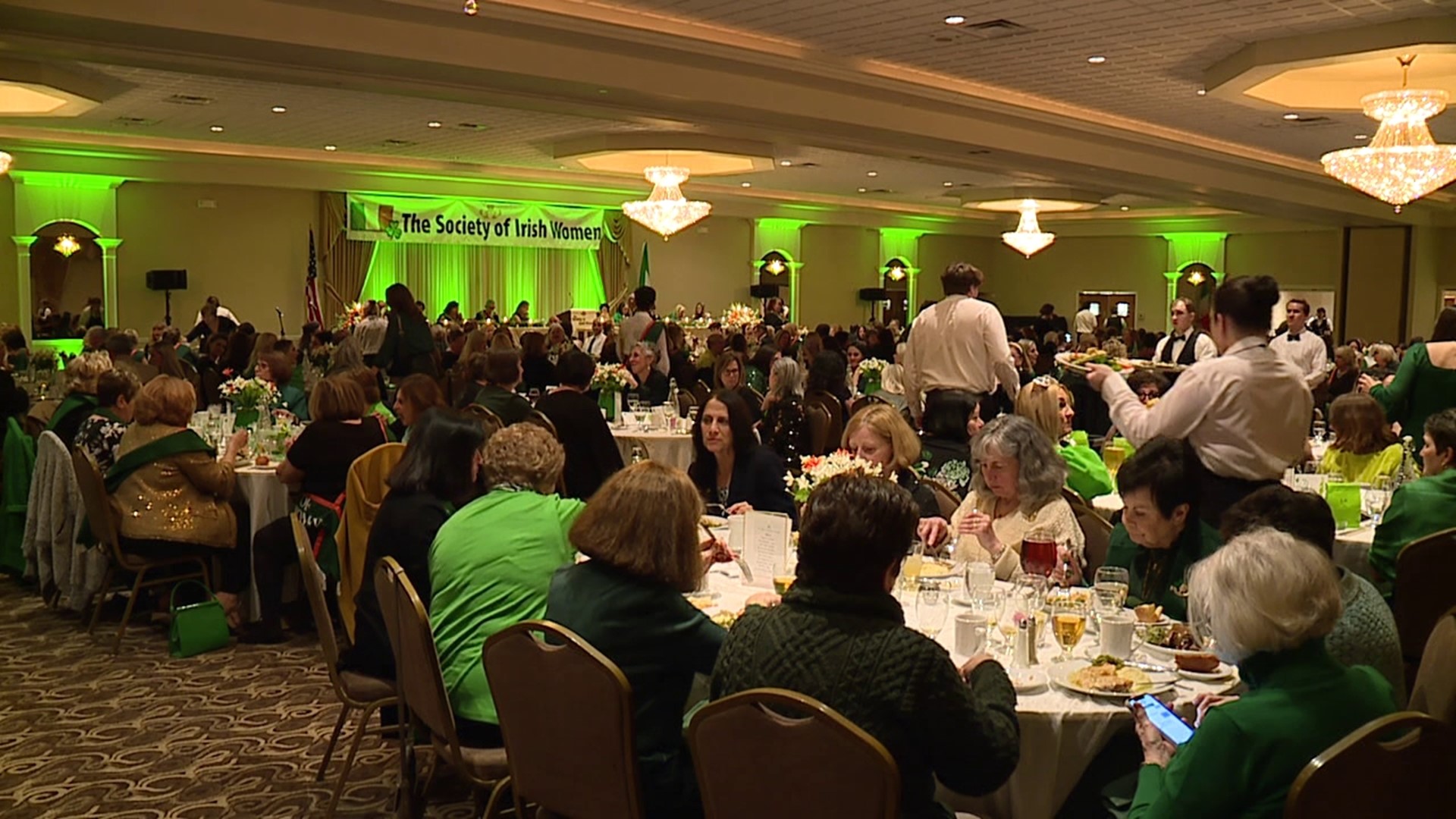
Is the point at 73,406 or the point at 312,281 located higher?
the point at 312,281

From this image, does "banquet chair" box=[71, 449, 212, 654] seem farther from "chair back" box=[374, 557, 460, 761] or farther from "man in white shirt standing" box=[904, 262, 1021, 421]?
"man in white shirt standing" box=[904, 262, 1021, 421]

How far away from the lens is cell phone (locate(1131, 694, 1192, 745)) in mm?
2475

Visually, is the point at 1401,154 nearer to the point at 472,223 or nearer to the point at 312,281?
the point at 472,223

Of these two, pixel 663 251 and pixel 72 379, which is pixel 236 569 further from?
pixel 663 251

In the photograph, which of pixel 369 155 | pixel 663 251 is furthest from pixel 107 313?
pixel 663 251

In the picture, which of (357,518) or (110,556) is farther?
(110,556)

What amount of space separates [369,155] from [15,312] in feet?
14.9

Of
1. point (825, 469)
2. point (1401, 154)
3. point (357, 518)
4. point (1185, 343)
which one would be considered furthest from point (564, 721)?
point (1185, 343)

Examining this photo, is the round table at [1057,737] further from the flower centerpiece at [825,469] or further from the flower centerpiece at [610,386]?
the flower centerpiece at [610,386]

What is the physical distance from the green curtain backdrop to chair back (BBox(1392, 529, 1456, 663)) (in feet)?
51.3

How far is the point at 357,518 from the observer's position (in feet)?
17.2

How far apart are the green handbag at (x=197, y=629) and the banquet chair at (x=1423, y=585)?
504 cm

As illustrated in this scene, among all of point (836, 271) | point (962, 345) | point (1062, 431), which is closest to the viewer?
point (1062, 431)

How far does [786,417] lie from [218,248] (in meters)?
11.7
